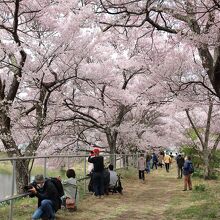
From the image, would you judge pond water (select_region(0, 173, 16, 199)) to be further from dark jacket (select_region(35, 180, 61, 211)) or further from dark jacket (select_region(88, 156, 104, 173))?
dark jacket (select_region(35, 180, 61, 211))

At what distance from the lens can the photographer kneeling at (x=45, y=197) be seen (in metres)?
8.44

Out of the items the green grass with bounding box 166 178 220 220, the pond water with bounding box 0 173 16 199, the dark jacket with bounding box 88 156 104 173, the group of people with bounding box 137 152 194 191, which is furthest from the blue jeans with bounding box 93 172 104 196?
the group of people with bounding box 137 152 194 191

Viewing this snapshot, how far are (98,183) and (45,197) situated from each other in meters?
5.43

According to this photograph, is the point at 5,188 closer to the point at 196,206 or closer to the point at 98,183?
the point at 98,183

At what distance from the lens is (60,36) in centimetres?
1502

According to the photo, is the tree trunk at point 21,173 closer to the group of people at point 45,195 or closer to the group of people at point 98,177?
the group of people at point 98,177

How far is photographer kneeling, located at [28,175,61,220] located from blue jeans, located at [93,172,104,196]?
15.9 ft

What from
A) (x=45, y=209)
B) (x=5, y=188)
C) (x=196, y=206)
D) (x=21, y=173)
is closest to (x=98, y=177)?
(x=21, y=173)

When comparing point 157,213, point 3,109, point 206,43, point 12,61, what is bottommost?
point 157,213

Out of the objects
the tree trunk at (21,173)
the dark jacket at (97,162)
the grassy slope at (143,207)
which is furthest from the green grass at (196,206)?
the tree trunk at (21,173)

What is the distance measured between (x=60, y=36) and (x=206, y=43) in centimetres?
688

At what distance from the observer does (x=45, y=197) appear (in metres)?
8.59

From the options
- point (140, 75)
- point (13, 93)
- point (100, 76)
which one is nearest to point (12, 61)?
point (13, 93)

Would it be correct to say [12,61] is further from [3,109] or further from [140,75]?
[140,75]
